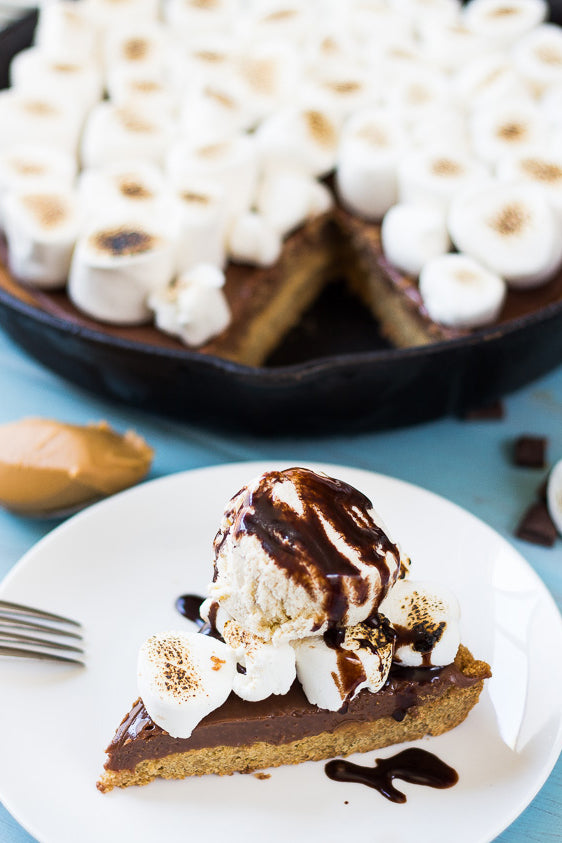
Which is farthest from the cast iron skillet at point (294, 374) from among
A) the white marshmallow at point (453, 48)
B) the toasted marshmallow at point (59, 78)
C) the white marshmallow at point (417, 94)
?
the white marshmallow at point (453, 48)

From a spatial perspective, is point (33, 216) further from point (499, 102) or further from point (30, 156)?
point (499, 102)

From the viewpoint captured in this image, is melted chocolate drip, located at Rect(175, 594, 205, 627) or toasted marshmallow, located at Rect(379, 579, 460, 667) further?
melted chocolate drip, located at Rect(175, 594, 205, 627)

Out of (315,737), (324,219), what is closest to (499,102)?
(324,219)

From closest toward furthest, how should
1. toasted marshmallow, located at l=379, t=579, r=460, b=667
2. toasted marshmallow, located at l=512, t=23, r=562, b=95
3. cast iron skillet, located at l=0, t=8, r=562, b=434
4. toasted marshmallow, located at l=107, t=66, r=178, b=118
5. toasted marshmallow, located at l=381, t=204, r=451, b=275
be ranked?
toasted marshmallow, located at l=379, t=579, r=460, b=667
cast iron skillet, located at l=0, t=8, r=562, b=434
toasted marshmallow, located at l=381, t=204, r=451, b=275
toasted marshmallow, located at l=107, t=66, r=178, b=118
toasted marshmallow, located at l=512, t=23, r=562, b=95

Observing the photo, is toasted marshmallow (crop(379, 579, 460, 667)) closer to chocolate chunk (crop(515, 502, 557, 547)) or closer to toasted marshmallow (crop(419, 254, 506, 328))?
chocolate chunk (crop(515, 502, 557, 547))

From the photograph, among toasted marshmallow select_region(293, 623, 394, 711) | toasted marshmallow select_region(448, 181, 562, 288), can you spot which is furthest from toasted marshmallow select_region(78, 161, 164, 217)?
toasted marshmallow select_region(293, 623, 394, 711)

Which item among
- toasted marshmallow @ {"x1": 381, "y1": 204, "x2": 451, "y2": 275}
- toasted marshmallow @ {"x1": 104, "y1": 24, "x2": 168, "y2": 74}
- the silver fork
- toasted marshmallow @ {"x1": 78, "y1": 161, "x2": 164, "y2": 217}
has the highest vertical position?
toasted marshmallow @ {"x1": 104, "y1": 24, "x2": 168, "y2": 74}
